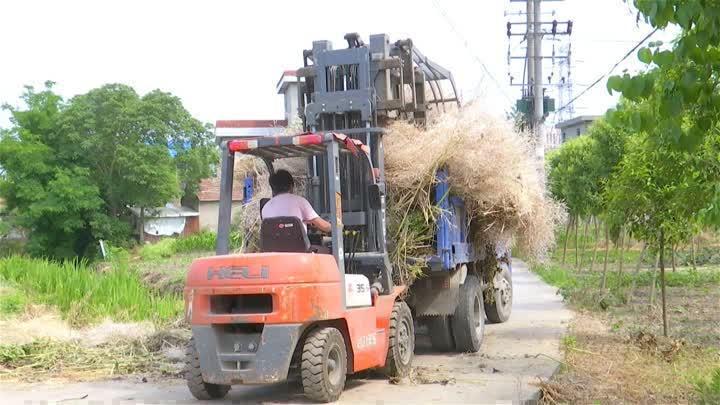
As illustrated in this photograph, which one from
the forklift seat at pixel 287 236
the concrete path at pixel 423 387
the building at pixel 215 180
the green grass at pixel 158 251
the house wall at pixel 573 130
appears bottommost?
the concrete path at pixel 423 387

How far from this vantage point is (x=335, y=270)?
333 inches

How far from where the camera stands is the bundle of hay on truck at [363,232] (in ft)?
26.5

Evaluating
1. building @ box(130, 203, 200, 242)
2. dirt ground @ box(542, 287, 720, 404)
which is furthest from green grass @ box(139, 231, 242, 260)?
dirt ground @ box(542, 287, 720, 404)

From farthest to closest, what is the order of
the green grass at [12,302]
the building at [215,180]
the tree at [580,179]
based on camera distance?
the building at [215,180] < the tree at [580,179] < the green grass at [12,302]

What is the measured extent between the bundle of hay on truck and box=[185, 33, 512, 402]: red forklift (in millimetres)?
15

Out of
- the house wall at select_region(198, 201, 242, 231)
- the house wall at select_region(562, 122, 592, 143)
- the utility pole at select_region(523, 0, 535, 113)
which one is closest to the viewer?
the utility pole at select_region(523, 0, 535, 113)

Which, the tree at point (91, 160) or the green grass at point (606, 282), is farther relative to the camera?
the tree at point (91, 160)

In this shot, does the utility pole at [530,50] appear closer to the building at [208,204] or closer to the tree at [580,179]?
the tree at [580,179]

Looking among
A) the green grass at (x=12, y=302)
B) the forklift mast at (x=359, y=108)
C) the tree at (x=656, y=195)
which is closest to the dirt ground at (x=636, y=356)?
the tree at (x=656, y=195)

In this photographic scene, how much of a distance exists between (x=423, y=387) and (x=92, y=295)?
359 inches

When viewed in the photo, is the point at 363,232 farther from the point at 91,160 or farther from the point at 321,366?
the point at 91,160

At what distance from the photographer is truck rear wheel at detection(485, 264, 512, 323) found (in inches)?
587

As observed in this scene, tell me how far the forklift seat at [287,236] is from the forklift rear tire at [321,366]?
2.92 ft

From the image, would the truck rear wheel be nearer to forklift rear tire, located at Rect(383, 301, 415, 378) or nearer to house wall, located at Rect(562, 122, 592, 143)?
forklift rear tire, located at Rect(383, 301, 415, 378)
